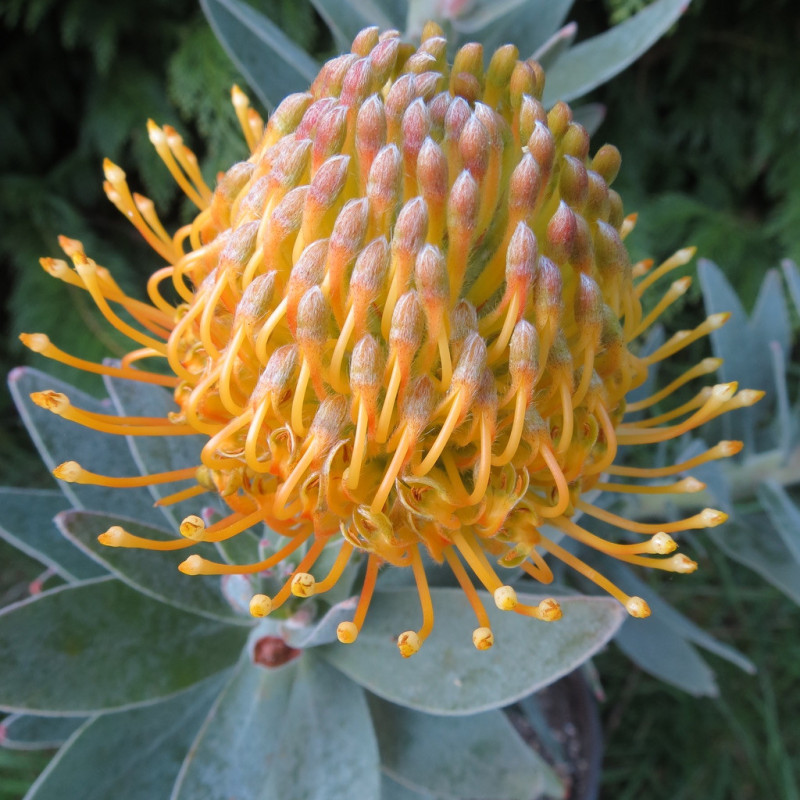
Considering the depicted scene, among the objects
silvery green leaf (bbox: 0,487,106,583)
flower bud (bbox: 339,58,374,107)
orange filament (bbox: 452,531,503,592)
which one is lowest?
silvery green leaf (bbox: 0,487,106,583)

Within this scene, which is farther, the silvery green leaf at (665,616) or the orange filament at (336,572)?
the silvery green leaf at (665,616)

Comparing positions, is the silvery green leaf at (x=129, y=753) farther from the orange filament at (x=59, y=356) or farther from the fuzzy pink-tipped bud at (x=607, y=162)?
the fuzzy pink-tipped bud at (x=607, y=162)

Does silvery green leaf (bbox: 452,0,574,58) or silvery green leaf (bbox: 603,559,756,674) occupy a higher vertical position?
silvery green leaf (bbox: 452,0,574,58)

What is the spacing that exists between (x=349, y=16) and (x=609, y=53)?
0.95ft

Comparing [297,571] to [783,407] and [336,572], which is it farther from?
[783,407]

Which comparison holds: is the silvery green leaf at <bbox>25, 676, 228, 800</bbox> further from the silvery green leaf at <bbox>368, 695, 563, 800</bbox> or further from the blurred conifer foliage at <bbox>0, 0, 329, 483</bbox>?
the blurred conifer foliage at <bbox>0, 0, 329, 483</bbox>

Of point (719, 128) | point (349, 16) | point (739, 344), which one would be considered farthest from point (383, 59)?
point (719, 128)

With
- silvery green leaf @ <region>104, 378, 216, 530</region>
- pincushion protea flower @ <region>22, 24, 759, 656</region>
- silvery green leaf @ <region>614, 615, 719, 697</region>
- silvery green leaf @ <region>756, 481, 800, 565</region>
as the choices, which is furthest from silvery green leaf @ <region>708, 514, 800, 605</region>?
silvery green leaf @ <region>104, 378, 216, 530</region>

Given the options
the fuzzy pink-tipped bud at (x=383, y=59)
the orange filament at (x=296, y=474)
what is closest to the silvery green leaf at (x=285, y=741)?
the orange filament at (x=296, y=474)

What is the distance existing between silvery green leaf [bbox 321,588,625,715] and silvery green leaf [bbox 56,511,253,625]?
11 cm

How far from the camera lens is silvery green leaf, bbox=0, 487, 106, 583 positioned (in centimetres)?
73

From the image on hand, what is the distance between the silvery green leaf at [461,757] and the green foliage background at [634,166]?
95 cm

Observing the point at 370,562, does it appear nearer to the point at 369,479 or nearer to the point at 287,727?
the point at 369,479

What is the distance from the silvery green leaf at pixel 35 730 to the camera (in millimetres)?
708
